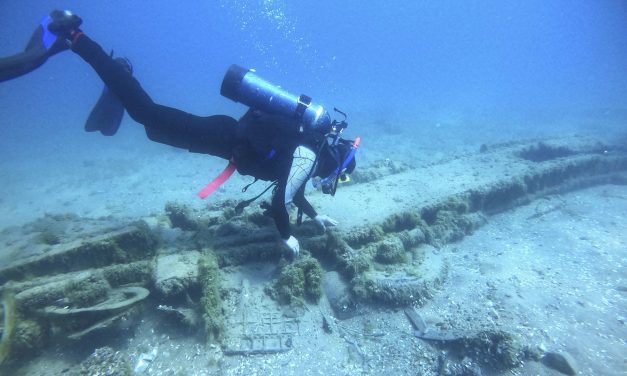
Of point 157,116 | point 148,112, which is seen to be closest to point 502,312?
point 157,116

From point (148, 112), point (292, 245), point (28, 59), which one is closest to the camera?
point (28, 59)

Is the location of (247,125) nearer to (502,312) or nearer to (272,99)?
(272,99)

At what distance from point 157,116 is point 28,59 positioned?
1.91 metres

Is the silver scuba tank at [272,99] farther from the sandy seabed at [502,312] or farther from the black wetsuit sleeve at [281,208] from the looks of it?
the sandy seabed at [502,312]

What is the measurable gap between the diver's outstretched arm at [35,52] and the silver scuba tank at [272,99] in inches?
97.7

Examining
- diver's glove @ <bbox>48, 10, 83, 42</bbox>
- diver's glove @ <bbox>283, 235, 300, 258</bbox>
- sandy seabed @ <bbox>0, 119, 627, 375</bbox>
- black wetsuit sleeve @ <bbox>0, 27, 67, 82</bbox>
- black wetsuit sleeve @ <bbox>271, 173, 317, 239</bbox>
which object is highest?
diver's glove @ <bbox>48, 10, 83, 42</bbox>

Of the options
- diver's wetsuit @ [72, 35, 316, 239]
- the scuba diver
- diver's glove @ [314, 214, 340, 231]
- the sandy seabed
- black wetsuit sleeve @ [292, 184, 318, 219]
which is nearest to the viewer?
the sandy seabed

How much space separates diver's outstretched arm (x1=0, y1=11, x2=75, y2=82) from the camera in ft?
13.6

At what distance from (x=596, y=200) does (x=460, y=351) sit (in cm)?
805

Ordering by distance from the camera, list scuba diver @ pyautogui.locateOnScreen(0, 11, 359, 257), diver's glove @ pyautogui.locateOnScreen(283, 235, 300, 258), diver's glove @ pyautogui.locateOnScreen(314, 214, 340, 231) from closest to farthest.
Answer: scuba diver @ pyautogui.locateOnScreen(0, 11, 359, 257) → diver's glove @ pyautogui.locateOnScreen(283, 235, 300, 258) → diver's glove @ pyautogui.locateOnScreen(314, 214, 340, 231)

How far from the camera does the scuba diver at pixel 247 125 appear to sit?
13.9 ft

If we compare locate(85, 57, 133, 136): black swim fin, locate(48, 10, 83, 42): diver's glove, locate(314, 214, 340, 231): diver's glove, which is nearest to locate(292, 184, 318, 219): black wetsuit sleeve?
locate(314, 214, 340, 231): diver's glove

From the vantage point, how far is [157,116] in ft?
14.4

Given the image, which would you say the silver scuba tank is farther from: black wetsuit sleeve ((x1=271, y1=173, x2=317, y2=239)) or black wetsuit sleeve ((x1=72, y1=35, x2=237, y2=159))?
black wetsuit sleeve ((x1=271, y1=173, x2=317, y2=239))
